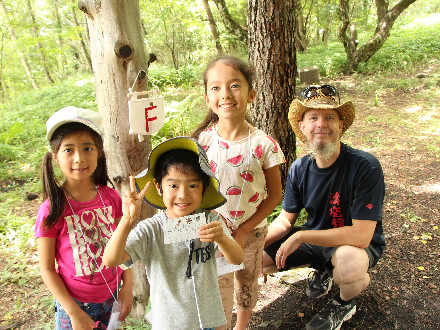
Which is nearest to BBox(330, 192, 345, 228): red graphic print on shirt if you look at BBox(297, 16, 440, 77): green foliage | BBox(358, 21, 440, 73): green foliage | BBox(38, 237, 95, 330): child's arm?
BBox(38, 237, 95, 330): child's arm

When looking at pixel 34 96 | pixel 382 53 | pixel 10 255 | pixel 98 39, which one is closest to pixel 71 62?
pixel 34 96

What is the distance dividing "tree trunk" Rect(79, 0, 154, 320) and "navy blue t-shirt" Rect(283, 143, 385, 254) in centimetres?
130

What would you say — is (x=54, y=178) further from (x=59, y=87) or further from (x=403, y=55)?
(x=59, y=87)

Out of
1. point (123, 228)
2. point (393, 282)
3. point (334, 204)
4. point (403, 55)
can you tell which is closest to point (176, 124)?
point (334, 204)

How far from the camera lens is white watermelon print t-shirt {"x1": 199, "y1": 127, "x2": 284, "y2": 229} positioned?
1.86 m


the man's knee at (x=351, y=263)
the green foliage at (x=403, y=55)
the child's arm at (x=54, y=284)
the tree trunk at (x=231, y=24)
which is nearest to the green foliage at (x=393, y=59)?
the green foliage at (x=403, y=55)

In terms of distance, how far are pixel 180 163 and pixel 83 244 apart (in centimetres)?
78

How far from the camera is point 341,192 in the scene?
7.50ft

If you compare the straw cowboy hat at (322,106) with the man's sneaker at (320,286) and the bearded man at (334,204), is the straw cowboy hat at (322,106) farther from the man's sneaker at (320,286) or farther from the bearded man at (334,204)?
the man's sneaker at (320,286)

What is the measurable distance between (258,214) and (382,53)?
45.1ft

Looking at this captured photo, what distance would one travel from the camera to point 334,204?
2322 mm

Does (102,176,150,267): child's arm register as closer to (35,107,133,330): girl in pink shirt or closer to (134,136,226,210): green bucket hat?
(134,136,226,210): green bucket hat

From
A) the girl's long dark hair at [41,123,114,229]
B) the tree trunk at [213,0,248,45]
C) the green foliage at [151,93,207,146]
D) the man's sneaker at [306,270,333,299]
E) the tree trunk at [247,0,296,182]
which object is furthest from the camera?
the tree trunk at [213,0,248,45]

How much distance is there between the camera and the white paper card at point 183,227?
1224 millimetres
